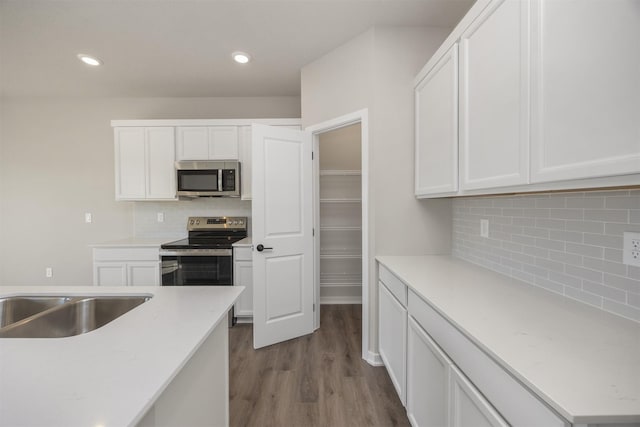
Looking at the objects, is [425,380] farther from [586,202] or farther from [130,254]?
[130,254]

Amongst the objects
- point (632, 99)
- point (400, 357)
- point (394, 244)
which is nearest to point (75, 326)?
point (400, 357)

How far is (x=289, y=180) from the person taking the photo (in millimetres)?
2750

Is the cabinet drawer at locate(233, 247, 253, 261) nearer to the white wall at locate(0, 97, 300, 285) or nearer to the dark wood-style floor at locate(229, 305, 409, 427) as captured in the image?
the dark wood-style floor at locate(229, 305, 409, 427)

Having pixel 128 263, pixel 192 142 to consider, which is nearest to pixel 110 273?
pixel 128 263

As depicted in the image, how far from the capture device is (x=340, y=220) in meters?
3.88

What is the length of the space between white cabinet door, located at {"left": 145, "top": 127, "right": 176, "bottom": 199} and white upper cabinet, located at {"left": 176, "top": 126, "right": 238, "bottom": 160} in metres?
0.13

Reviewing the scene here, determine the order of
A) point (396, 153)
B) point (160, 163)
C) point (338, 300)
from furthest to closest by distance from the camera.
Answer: point (338, 300)
point (160, 163)
point (396, 153)

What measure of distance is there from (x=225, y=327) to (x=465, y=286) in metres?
1.21

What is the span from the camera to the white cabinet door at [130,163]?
344cm

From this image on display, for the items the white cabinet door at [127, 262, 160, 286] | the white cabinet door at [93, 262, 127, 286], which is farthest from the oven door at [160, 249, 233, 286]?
the white cabinet door at [93, 262, 127, 286]

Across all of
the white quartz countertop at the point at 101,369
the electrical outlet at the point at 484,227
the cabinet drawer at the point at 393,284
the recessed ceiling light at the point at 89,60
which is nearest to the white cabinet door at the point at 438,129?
the electrical outlet at the point at 484,227

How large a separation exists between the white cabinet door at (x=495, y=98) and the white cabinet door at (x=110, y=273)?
348 cm

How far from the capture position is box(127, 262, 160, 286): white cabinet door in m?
3.14

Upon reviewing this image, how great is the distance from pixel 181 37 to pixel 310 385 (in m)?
3.05
